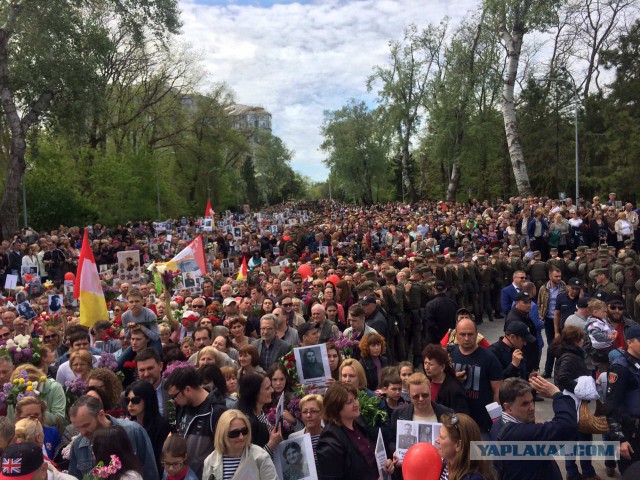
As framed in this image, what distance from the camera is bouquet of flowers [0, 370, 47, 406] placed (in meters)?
4.97

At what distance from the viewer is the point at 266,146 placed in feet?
348

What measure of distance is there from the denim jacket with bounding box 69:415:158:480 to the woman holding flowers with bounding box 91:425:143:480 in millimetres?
374

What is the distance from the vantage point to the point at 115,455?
3.59 metres

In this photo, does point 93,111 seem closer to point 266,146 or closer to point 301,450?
point 301,450

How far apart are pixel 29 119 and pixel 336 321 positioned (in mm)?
19544

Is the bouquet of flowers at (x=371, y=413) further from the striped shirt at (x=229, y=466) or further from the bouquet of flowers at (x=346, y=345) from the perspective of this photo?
the bouquet of flowers at (x=346, y=345)

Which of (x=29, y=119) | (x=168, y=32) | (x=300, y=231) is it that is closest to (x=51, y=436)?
(x=300, y=231)

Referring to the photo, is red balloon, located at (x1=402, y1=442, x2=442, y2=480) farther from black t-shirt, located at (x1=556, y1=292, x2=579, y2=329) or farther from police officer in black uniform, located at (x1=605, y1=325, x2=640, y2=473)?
black t-shirt, located at (x1=556, y1=292, x2=579, y2=329)

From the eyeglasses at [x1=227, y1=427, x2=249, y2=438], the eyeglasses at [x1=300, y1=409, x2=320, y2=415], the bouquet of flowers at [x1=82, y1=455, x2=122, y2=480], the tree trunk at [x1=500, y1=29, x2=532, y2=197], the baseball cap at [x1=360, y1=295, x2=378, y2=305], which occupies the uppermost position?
the tree trunk at [x1=500, y1=29, x2=532, y2=197]

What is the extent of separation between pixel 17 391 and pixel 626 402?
519cm

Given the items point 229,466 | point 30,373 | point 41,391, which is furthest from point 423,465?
point 30,373

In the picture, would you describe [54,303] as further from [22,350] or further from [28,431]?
[28,431]

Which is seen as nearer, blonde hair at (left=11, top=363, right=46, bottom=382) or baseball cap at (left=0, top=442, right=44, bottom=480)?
baseball cap at (left=0, top=442, right=44, bottom=480)

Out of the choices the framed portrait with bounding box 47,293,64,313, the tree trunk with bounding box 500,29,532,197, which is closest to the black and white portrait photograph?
the framed portrait with bounding box 47,293,64,313
